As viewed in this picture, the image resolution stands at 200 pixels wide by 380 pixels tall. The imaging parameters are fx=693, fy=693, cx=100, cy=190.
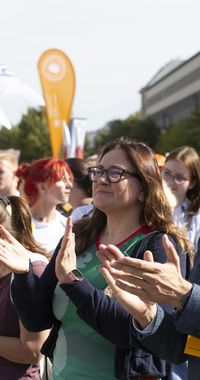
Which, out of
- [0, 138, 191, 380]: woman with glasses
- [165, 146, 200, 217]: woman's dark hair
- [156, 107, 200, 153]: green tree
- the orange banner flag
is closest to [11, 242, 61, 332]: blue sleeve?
[0, 138, 191, 380]: woman with glasses

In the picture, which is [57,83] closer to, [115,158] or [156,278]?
[115,158]

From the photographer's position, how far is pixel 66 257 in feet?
9.07

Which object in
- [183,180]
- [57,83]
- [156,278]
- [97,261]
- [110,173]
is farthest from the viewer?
[57,83]

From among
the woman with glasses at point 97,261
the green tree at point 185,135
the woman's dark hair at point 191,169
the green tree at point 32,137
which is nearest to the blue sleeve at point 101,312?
the woman with glasses at point 97,261

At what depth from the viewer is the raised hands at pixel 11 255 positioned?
2.67 m

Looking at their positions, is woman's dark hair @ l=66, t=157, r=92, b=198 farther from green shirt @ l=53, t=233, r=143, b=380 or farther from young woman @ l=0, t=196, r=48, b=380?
green shirt @ l=53, t=233, r=143, b=380

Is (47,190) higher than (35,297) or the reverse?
higher

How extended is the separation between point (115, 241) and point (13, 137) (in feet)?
239

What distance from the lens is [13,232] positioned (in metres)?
3.35

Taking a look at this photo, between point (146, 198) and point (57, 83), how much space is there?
36.5 ft

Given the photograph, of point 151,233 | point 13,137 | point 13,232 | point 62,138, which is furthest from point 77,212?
point 13,137

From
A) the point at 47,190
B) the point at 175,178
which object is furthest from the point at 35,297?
the point at 175,178

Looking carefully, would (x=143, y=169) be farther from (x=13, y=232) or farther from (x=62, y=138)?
(x=62, y=138)

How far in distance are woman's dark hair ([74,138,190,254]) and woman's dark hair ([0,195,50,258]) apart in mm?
307
